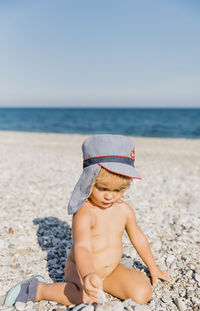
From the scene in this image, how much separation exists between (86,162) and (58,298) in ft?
4.75

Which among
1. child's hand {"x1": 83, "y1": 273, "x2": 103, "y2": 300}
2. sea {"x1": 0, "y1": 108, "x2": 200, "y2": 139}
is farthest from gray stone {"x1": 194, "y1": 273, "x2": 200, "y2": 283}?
sea {"x1": 0, "y1": 108, "x2": 200, "y2": 139}

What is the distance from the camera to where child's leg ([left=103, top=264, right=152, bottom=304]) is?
122 inches

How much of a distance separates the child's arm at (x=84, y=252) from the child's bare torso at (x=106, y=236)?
0.42 ft

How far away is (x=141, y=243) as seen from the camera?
11.5 feet

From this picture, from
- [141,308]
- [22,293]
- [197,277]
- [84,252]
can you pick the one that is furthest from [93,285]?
[197,277]

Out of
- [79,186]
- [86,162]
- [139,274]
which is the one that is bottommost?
[139,274]

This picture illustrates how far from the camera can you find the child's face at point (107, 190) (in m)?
2.86

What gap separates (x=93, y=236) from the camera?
3125mm

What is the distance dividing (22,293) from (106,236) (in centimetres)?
108

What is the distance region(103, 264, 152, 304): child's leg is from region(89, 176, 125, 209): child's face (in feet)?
3.05

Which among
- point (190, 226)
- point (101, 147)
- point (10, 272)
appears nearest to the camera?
point (101, 147)

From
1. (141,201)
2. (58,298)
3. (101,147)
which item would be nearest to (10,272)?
(58,298)

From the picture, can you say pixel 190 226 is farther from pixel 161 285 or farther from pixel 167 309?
pixel 167 309

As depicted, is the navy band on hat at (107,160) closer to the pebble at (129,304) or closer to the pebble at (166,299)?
the pebble at (129,304)
